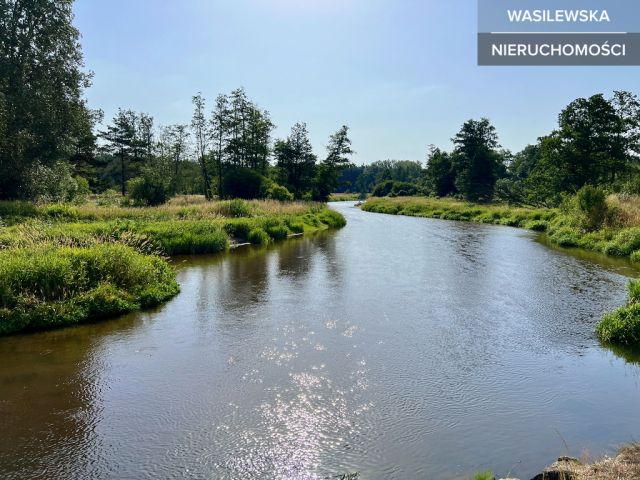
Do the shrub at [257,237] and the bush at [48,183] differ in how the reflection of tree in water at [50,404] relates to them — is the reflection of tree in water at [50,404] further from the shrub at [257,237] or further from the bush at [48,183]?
the bush at [48,183]

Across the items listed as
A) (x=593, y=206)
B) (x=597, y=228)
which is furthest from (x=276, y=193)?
(x=597, y=228)

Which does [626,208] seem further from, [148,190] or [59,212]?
[59,212]

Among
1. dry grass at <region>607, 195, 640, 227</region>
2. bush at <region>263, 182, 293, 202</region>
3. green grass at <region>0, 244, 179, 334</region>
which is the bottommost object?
green grass at <region>0, 244, 179, 334</region>

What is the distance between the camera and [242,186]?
48531 mm

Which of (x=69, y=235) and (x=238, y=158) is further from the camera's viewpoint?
(x=238, y=158)

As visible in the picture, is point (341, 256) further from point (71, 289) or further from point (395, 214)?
point (395, 214)

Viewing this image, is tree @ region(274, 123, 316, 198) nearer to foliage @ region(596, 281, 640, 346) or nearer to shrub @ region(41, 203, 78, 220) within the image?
shrub @ region(41, 203, 78, 220)

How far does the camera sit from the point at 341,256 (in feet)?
84.7

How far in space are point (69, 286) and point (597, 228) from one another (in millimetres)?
31228

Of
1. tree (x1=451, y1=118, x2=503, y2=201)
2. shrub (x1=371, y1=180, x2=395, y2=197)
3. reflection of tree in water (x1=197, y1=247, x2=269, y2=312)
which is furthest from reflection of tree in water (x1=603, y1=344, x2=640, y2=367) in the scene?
shrub (x1=371, y1=180, x2=395, y2=197)

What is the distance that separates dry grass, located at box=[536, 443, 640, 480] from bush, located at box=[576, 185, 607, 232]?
Result: 1144 inches

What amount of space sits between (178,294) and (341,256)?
437 inches

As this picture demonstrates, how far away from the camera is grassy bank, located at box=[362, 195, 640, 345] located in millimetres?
12062

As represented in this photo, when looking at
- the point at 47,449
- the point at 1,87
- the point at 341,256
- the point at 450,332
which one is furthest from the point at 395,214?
the point at 47,449
